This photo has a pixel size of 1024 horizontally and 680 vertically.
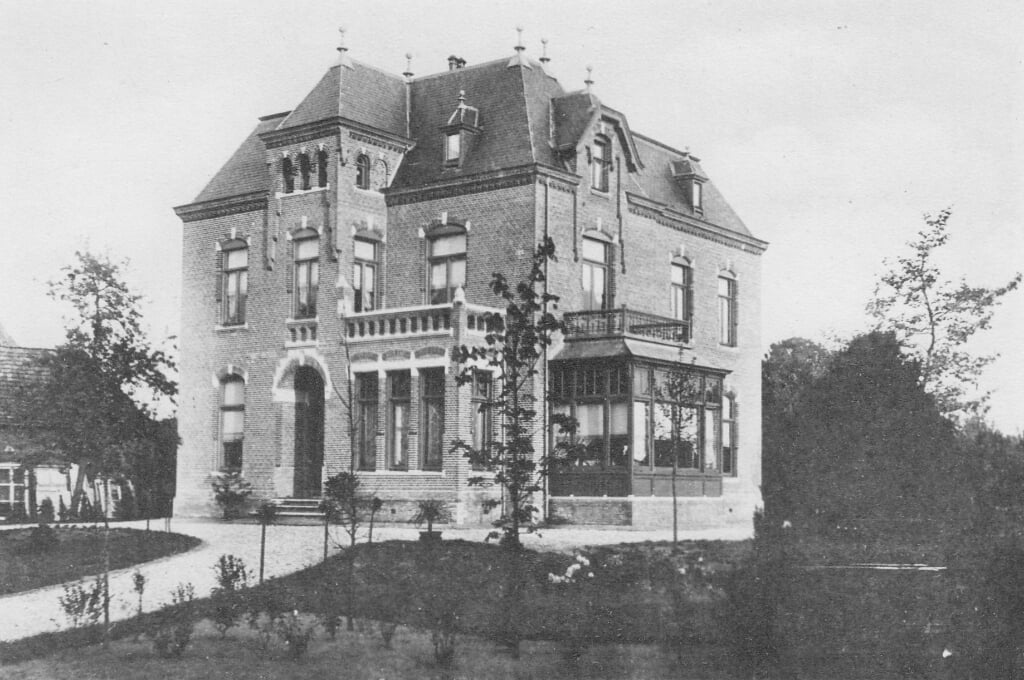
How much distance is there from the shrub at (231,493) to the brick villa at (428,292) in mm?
447

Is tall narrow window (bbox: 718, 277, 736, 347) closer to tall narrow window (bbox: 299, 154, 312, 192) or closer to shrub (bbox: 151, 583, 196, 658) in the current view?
tall narrow window (bbox: 299, 154, 312, 192)

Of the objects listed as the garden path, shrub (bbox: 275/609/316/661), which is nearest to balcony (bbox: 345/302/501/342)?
the garden path

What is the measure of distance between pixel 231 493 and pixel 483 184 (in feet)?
33.5

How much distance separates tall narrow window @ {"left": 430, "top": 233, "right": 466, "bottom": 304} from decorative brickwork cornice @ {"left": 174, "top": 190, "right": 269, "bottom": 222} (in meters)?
5.07

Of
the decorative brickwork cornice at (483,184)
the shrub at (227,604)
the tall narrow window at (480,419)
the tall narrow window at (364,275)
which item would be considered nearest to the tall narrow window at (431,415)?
the tall narrow window at (480,419)

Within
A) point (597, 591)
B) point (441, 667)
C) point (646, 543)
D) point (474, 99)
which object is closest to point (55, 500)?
point (474, 99)

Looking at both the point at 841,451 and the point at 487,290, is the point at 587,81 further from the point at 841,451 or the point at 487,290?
the point at 841,451

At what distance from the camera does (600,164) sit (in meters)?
29.0

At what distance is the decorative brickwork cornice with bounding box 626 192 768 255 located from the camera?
1215 inches

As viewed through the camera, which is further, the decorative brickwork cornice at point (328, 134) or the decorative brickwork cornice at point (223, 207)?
the decorative brickwork cornice at point (223, 207)

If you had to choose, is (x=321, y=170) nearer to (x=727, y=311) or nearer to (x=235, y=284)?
(x=235, y=284)

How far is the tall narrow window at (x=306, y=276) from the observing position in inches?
1145

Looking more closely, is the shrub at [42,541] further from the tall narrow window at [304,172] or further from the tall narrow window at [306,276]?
the tall narrow window at [304,172]

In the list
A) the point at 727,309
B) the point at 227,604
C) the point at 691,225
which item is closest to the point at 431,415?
the point at 691,225
